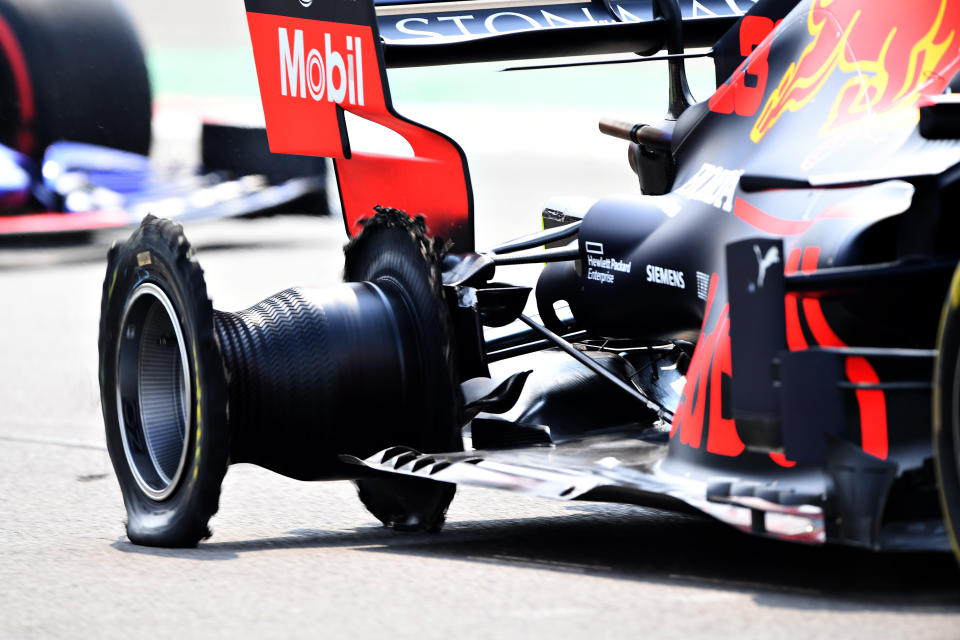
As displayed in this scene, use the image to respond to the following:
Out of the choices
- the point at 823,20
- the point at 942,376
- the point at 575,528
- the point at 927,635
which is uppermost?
the point at 823,20

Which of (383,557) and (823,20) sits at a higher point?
(823,20)

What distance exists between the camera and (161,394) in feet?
17.0

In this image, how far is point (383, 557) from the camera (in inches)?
183

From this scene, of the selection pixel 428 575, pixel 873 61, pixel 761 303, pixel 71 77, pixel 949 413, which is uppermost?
pixel 873 61

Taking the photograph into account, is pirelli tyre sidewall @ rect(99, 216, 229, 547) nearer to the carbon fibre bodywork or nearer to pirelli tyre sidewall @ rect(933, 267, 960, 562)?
the carbon fibre bodywork

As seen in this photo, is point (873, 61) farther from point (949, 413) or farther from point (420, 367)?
point (420, 367)

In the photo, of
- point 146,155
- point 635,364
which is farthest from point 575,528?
point 146,155

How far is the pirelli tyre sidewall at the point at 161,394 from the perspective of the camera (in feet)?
15.4

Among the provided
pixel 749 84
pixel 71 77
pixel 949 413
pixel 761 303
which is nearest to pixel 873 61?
pixel 749 84

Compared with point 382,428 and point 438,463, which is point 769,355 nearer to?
point 438,463

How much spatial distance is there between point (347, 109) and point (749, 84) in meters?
1.31

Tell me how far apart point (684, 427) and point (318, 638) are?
1.21 meters

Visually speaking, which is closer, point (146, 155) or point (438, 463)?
point (438, 463)

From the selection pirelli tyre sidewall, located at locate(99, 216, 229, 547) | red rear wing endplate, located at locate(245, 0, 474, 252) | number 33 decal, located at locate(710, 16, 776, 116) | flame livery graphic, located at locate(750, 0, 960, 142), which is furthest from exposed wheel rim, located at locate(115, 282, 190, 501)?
flame livery graphic, located at locate(750, 0, 960, 142)
